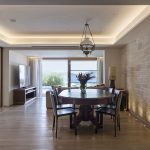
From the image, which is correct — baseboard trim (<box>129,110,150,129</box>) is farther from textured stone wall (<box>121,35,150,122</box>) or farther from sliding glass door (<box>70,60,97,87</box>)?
sliding glass door (<box>70,60,97,87</box>)

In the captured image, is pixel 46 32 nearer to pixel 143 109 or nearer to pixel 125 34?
pixel 125 34

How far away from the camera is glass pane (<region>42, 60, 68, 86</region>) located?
13.3 m

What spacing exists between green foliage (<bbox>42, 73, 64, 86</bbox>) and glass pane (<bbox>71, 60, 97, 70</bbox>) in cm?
93

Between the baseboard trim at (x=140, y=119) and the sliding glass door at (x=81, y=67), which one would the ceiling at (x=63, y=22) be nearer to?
the baseboard trim at (x=140, y=119)

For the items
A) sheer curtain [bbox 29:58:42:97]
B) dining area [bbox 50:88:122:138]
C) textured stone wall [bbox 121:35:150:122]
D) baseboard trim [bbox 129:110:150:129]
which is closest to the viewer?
dining area [bbox 50:88:122:138]

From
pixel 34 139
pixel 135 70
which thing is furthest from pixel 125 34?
pixel 34 139

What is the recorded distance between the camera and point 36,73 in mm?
12695

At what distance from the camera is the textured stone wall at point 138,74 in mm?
5637

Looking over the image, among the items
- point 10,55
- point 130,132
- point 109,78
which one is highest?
point 10,55

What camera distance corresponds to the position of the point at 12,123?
589 centimetres

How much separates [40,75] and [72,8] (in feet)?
27.8

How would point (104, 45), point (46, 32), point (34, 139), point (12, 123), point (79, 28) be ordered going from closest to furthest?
point (34, 139) < point (12, 123) < point (79, 28) < point (46, 32) < point (104, 45)

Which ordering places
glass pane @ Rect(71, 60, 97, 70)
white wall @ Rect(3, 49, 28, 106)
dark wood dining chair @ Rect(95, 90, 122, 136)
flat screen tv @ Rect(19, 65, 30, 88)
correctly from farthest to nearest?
glass pane @ Rect(71, 60, 97, 70), flat screen tv @ Rect(19, 65, 30, 88), white wall @ Rect(3, 49, 28, 106), dark wood dining chair @ Rect(95, 90, 122, 136)

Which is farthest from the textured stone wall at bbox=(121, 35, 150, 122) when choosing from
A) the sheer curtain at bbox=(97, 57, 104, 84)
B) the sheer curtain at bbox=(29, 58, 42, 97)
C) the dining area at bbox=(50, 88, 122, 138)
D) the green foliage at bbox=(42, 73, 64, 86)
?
the sheer curtain at bbox=(29, 58, 42, 97)
